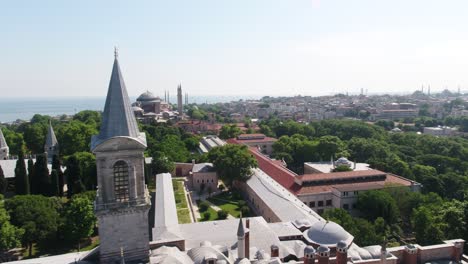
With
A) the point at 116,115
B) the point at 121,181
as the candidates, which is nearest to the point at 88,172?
the point at 121,181

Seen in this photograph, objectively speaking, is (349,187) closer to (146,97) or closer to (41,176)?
(41,176)

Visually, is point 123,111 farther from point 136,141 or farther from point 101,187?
point 101,187

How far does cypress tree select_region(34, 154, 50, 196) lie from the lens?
122 ft

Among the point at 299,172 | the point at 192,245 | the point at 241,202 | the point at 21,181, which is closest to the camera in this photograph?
the point at 192,245

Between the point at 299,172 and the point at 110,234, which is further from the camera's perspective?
the point at 299,172

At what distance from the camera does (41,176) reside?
37.4 metres

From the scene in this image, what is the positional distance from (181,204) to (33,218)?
1456cm

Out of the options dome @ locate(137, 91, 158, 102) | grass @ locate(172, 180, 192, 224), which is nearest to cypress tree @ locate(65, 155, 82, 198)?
grass @ locate(172, 180, 192, 224)

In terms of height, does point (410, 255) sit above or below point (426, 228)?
above

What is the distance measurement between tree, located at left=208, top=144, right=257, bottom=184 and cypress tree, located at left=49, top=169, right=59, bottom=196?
59.4ft

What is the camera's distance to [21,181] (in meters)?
36.3

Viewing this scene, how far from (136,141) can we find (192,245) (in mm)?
11765

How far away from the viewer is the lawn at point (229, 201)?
39069mm

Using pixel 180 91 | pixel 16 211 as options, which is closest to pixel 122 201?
pixel 16 211
